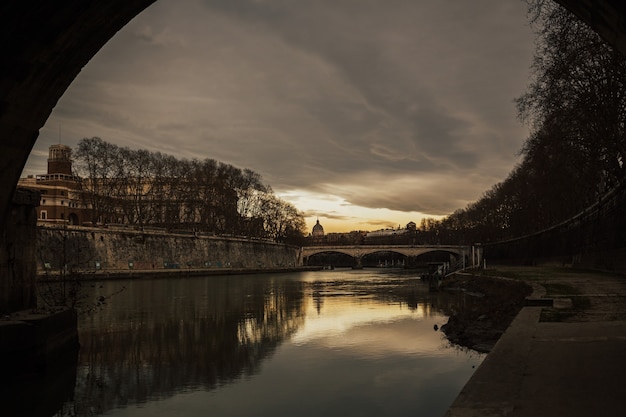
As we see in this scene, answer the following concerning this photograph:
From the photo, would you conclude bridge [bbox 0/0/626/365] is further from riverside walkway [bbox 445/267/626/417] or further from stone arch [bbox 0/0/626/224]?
riverside walkway [bbox 445/267/626/417]

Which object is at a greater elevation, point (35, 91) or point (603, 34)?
point (603, 34)

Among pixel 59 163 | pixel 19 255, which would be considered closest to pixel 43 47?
pixel 19 255

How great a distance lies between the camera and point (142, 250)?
57.3 meters

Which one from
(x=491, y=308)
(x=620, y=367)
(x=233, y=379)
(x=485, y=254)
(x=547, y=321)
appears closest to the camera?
(x=620, y=367)

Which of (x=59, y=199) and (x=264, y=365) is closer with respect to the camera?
(x=264, y=365)

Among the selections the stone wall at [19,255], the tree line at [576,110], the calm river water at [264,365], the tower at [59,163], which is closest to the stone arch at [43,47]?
the calm river water at [264,365]

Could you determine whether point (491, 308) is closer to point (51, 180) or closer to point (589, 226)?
point (589, 226)

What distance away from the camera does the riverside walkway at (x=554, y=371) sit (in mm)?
4438

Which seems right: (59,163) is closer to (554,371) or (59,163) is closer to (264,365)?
(264,365)

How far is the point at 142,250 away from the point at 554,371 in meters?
55.7

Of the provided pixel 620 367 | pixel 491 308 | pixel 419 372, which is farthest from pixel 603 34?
pixel 491 308

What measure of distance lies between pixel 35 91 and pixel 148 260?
56.9 m

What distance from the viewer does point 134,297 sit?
29.0 m

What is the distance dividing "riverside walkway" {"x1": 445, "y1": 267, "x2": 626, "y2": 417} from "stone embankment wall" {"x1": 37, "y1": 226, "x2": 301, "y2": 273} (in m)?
32.8
